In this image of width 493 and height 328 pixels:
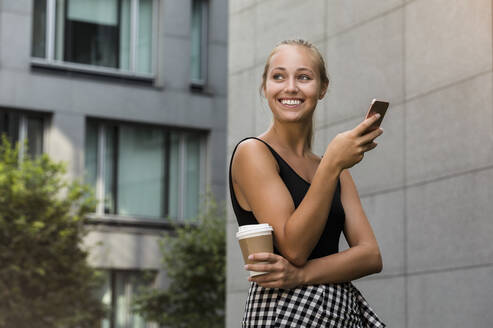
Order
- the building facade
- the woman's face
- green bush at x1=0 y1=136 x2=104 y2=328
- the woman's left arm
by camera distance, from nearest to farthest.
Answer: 1. the woman's left arm
2. the woman's face
3. green bush at x1=0 y1=136 x2=104 y2=328
4. the building facade

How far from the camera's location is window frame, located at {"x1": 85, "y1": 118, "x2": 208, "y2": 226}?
86.1 feet

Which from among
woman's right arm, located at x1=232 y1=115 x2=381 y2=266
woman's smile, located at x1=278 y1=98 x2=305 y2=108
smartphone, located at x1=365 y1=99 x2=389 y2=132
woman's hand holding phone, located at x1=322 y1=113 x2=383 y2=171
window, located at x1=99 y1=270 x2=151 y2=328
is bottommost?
window, located at x1=99 y1=270 x2=151 y2=328

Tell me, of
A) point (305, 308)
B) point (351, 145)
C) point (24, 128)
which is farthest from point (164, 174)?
point (351, 145)

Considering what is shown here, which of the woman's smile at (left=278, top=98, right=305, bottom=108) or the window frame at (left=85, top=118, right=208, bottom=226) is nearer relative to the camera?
the woman's smile at (left=278, top=98, right=305, bottom=108)

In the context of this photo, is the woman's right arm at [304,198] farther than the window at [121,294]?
No

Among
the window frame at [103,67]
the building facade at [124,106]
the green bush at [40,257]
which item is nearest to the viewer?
the green bush at [40,257]

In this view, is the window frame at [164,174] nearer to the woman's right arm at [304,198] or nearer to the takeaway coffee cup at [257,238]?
the woman's right arm at [304,198]

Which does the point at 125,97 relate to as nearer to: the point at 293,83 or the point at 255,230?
the point at 293,83

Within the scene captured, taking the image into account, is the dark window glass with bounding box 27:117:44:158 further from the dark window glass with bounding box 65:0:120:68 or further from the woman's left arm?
the woman's left arm

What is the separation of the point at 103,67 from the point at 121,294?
659cm

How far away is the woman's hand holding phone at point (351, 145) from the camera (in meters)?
2.80

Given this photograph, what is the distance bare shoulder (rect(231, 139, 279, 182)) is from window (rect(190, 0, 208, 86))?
82.0 feet

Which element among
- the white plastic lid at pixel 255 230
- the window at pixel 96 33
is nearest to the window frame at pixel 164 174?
the window at pixel 96 33

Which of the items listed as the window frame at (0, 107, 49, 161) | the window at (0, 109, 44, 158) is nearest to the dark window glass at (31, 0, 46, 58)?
the window frame at (0, 107, 49, 161)
